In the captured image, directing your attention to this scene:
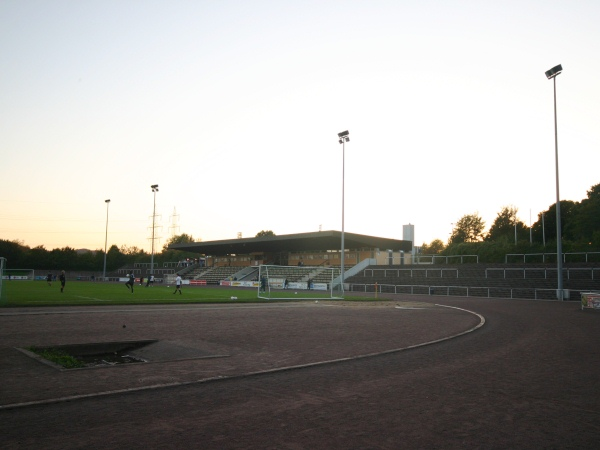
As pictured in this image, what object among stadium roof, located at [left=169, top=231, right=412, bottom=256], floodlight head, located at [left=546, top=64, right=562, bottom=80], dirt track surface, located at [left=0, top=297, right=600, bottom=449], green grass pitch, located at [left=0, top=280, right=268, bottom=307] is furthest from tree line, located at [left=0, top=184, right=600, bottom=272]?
dirt track surface, located at [left=0, top=297, right=600, bottom=449]

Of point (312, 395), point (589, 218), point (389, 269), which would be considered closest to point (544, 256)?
point (389, 269)

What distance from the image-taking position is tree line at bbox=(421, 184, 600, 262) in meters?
52.8

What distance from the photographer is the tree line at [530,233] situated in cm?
5281

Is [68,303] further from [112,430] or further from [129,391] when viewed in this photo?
[112,430]

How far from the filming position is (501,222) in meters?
101

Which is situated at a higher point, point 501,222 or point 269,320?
point 501,222

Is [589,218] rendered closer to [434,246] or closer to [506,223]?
[506,223]

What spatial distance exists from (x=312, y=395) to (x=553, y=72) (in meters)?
35.2

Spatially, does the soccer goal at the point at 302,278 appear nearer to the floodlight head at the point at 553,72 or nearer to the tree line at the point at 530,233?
the tree line at the point at 530,233

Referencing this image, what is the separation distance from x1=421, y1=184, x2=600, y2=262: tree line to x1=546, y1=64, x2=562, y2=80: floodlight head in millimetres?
20799

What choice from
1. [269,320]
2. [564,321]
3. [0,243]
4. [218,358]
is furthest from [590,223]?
[0,243]

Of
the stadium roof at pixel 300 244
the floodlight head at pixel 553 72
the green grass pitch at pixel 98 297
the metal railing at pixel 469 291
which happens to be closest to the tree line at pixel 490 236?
the stadium roof at pixel 300 244

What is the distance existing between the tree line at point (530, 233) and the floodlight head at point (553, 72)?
68.2 ft

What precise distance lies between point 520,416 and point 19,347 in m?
11.0
